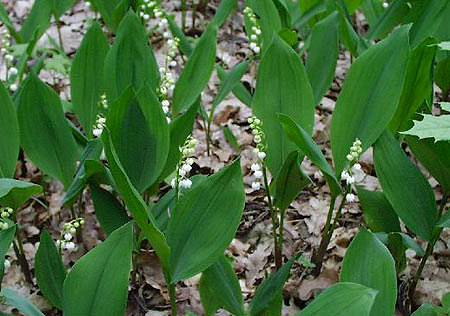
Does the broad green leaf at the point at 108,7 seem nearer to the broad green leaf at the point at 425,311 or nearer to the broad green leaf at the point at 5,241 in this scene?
the broad green leaf at the point at 5,241

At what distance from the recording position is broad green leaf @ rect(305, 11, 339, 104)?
255 centimetres

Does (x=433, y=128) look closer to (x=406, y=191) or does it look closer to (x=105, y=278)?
→ (x=406, y=191)

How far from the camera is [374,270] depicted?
166cm

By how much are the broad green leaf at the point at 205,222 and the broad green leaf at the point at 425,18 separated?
1.28 meters

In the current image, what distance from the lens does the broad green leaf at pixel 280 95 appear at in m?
2.14

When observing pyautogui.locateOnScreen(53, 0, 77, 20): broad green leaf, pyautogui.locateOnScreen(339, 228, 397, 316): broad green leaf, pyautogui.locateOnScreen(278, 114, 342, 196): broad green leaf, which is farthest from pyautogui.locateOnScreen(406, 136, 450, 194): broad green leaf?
pyautogui.locateOnScreen(53, 0, 77, 20): broad green leaf

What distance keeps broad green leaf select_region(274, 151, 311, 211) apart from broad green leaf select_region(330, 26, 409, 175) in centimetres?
14

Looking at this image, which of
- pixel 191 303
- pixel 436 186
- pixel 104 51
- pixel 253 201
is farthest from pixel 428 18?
pixel 191 303

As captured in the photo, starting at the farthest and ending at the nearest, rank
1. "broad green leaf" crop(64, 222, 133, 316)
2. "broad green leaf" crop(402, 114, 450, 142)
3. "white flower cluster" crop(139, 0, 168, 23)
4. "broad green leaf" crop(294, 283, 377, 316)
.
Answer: "white flower cluster" crop(139, 0, 168, 23) → "broad green leaf" crop(64, 222, 133, 316) → "broad green leaf" crop(402, 114, 450, 142) → "broad green leaf" crop(294, 283, 377, 316)

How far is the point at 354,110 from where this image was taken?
2133 millimetres

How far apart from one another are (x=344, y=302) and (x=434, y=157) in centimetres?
93

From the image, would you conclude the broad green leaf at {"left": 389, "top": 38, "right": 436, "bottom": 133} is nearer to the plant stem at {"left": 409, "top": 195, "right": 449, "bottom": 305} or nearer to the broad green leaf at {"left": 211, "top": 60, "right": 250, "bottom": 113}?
the plant stem at {"left": 409, "top": 195, "right": 449, "bottom": 305}

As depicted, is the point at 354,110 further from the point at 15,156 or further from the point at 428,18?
the point at 15,156

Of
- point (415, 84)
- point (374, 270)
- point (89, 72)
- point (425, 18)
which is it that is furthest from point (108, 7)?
point (374, 270)
